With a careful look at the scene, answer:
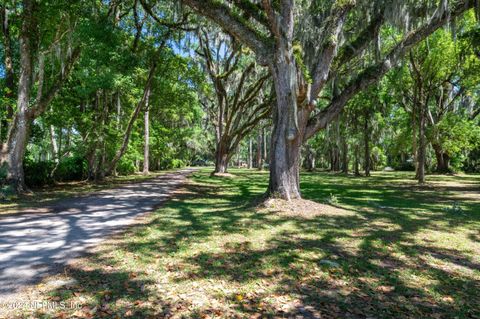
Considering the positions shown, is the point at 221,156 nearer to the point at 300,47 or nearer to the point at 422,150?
the point at 422,150

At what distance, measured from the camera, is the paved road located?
12.2ft

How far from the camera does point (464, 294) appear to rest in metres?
3.46

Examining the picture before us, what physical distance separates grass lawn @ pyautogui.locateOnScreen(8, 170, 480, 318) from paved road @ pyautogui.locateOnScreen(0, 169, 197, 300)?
353 millimetres

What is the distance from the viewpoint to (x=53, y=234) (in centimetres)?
538

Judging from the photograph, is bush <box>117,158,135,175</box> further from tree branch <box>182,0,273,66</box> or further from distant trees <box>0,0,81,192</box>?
tree branch <box>182,0,273,66</box>

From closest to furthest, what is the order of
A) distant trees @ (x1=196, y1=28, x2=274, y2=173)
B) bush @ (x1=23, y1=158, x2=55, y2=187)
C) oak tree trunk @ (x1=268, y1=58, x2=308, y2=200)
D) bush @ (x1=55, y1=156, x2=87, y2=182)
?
1. oak tree trunk @ (x1=268, y1=58, x2=308, y2=200)
2. bush @ (x1=23, y1=158, x2=55, y2=187)
3. bush @ (x1=55, y1=156, x2=87, y2=182)
4. distant trees @ (x1=196, y1=28, x2=274, y2=173)

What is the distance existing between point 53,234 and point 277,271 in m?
4.05

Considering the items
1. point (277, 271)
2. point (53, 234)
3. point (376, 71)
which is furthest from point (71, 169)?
point (277, 271)

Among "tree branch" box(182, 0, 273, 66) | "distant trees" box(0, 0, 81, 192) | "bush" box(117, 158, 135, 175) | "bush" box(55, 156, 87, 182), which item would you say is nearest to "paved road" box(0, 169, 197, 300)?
"distant trees" box(0, 0, 81, 192)

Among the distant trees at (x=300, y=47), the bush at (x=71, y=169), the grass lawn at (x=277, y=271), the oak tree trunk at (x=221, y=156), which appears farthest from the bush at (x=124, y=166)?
the grass lawn at (x=277, y=271)

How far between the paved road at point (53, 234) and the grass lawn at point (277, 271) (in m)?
0.35

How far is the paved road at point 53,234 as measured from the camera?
3711 millimetres

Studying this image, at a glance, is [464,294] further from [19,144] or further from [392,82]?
[392,82]

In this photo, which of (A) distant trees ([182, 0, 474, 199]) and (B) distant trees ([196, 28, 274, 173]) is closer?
(A) distant trees ([182, 0, 474, 199])
